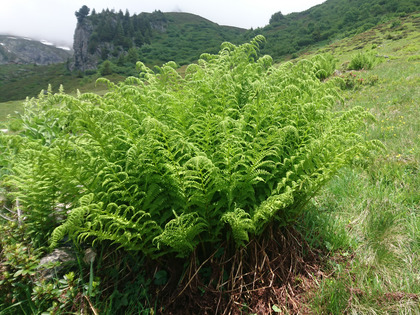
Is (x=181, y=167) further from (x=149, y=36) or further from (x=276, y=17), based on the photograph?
(x=149, y=36)

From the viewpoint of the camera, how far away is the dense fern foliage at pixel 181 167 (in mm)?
1766

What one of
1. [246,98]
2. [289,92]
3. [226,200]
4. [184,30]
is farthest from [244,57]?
[184,30]

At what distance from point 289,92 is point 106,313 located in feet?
8.26

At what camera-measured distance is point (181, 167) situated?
164 centimetres

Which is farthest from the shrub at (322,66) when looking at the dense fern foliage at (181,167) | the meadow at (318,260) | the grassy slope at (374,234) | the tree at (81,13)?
the tree at (81,13)

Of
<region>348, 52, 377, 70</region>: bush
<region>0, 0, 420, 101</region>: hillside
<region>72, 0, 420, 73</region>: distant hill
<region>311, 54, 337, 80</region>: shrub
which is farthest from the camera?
<region>72, 0, 420, 73</region>: distant hill

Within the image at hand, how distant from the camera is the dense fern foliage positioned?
1.77 meters

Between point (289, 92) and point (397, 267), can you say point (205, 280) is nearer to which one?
point (397, 267)

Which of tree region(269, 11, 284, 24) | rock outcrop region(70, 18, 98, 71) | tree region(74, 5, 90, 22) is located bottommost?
rock outcrop region(70, 18, 98, 71)

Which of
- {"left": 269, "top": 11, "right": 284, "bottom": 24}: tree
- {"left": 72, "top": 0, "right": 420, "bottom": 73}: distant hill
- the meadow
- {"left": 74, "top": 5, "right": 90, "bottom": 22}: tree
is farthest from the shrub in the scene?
{"left": 74, "top": 5, "right": 90, "bottom": 22}: tree

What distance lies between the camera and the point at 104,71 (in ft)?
338

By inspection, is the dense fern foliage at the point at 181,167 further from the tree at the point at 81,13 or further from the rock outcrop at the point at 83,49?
the tree at the point at 81,13

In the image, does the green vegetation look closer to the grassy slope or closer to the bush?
the bush

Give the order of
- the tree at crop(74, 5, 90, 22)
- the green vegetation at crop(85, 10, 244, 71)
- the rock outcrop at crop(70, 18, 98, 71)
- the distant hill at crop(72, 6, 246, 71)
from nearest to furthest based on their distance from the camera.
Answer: the green vegetation at crop(85, 10, 244, 71) → the distant hill at crop(72, 6, 246, 71) → the rock outcrop at crop(70, 18, 98, 71) → the tree at crop(74, 5, 90, 22)
